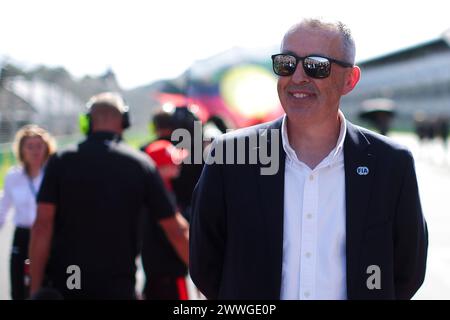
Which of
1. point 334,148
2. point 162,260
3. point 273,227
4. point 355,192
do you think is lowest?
point 162,260

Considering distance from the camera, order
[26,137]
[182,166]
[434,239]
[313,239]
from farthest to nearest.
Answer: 1. [434,239]
2. [26,137]
3. [182,166]
4. [313,239]

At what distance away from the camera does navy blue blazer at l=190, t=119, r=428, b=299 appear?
2213 mm

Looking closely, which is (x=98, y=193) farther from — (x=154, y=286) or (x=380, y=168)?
(x=380, y=168)

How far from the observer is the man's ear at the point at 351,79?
96.7 inches

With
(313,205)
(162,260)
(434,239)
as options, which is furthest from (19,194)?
(434,239)

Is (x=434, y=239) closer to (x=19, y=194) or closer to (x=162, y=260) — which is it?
(x=162, y=260)

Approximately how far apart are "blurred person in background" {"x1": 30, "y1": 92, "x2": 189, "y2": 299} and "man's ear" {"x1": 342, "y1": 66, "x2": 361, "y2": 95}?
57.3 inches

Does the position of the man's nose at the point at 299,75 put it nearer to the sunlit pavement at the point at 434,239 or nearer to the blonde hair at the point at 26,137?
the blonde hair at the point at 26,137

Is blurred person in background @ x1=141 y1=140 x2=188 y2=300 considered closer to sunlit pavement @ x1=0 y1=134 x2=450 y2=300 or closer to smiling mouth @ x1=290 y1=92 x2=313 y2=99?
smiling mouth @ x1=290 y1=92 x2=313 y2=99

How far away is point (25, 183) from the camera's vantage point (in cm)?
535

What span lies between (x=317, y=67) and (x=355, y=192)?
452mm

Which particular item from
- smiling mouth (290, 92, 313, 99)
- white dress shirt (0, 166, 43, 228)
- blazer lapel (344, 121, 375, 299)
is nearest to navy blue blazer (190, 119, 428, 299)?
blazer lapel (344, 121, 375, 299)

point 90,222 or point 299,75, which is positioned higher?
point 299,75
